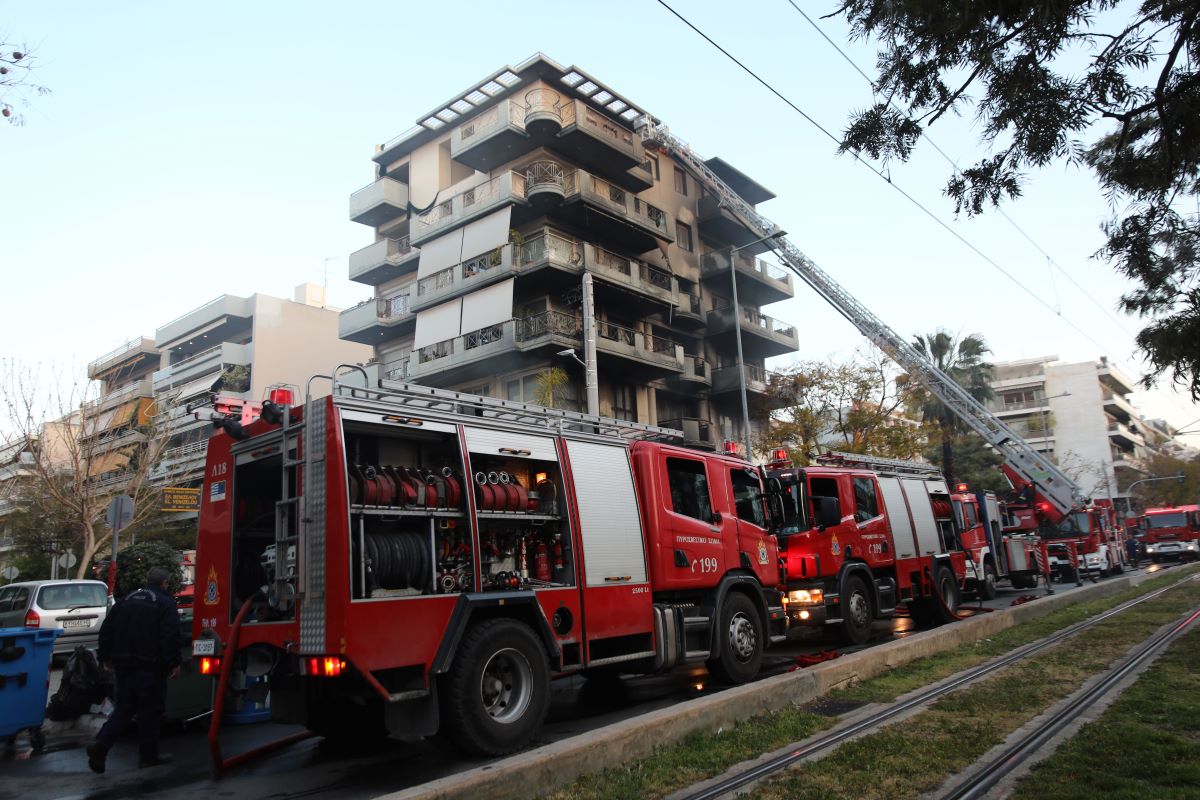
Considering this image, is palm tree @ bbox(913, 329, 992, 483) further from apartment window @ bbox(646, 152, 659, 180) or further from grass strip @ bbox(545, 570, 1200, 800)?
grass strip @ bbox(545, 570, 1200, 800)

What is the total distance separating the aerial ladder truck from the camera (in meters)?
26.4

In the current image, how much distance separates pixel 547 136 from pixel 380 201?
9075mm

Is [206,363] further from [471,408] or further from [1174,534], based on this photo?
[1174,534]

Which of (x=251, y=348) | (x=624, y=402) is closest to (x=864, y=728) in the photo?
(x=624, y=402)

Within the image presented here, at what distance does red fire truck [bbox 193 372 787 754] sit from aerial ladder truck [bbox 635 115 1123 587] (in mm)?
16579

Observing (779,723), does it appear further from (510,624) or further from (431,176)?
(431,176)

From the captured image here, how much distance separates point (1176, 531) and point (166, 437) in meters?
47.4

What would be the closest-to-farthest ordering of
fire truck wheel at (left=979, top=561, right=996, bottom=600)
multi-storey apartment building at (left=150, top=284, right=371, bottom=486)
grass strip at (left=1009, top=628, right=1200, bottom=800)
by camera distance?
grass strip at (left=1009, top=628, right=1200, bottom=800)
fire truck wheel at (left=979, top=561, right=996, bottom=600)
multi-storey apartment building at (left=150, top=284, right=371, bottom=486)

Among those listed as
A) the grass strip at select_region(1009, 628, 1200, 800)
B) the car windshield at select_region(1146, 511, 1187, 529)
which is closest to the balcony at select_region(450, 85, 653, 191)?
the grass strip at select_region(1009, 628, 1200, 800)

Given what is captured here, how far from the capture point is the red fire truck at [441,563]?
6051 millimetres

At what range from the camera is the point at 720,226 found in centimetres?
3803

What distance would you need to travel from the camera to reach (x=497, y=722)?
6453 millimetres

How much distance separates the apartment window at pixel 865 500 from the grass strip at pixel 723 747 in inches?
153

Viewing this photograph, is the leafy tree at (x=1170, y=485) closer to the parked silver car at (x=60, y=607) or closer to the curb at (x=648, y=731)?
the curb at (x=648, y=731)
